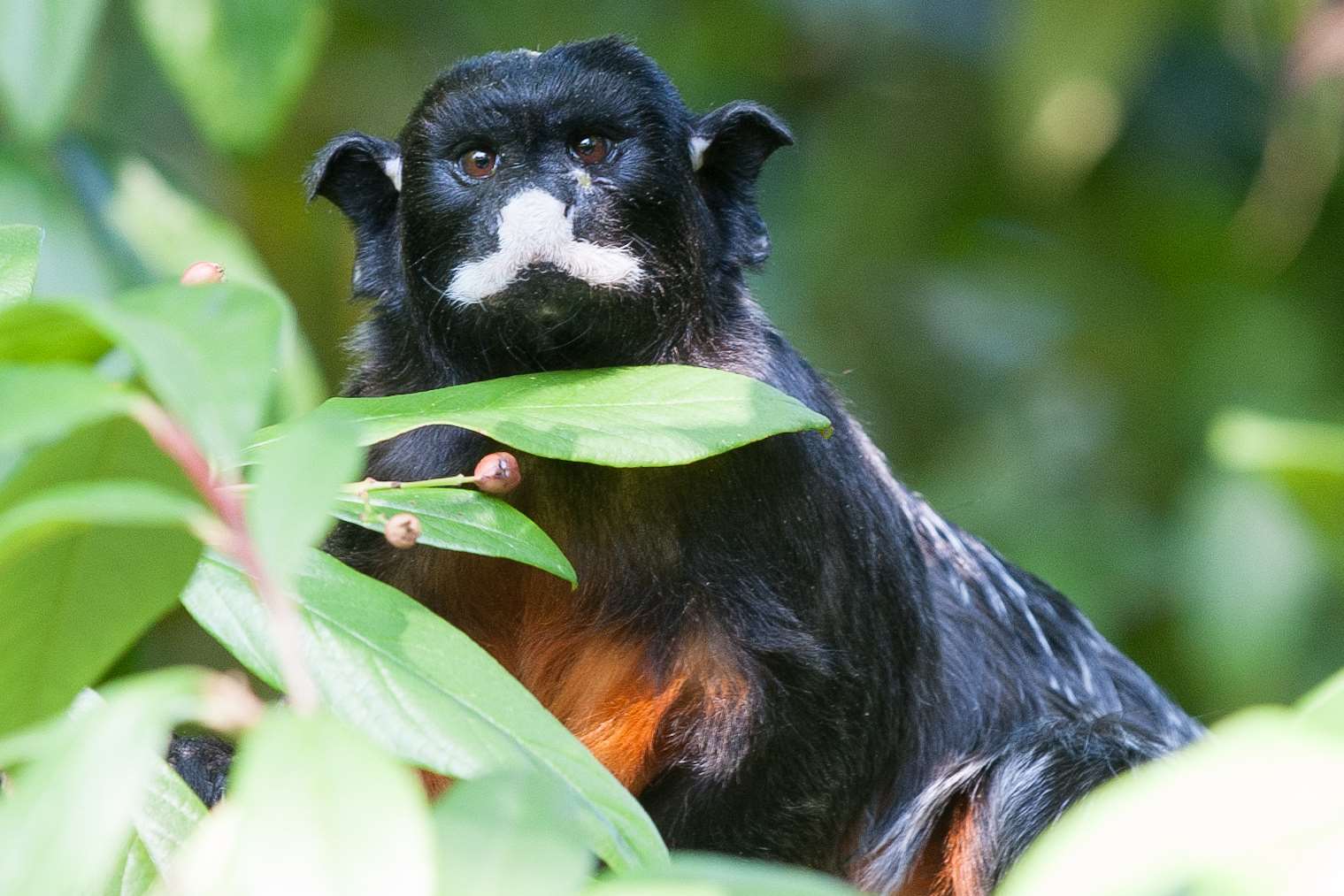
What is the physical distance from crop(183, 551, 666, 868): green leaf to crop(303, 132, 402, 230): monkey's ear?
5.32ft

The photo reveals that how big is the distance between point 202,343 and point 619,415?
800mm

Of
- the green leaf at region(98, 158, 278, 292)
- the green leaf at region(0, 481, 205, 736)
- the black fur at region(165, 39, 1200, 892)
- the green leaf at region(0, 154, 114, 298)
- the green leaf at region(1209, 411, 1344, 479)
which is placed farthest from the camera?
the green leaf at region(98, 158, 278, 292)

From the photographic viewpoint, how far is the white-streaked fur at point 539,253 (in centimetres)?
252

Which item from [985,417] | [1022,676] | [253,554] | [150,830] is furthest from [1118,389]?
[253,554]

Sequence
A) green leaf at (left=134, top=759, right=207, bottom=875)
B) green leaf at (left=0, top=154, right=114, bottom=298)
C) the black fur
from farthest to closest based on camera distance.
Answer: green leaf at (left=0, top=154, right=114, bottom=298), the black fur, green leaf at (left=134, top=759, right=207, bottom=875)

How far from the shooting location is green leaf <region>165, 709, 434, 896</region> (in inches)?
33.2

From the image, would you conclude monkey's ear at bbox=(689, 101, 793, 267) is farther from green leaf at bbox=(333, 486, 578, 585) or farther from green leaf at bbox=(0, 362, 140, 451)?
green leaf at bbox=(0, 362, 140, 451)

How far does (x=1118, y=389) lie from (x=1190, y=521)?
101 cm

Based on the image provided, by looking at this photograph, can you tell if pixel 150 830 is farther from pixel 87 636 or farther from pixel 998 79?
pixel 998 79

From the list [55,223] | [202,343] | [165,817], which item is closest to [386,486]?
[165,817]

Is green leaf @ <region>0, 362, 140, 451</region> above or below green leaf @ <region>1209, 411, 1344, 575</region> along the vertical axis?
below

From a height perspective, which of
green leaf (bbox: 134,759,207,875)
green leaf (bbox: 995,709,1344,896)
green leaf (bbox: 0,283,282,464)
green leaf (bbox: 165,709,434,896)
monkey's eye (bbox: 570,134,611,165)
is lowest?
green leaf (bbox: 134,759,207,875)

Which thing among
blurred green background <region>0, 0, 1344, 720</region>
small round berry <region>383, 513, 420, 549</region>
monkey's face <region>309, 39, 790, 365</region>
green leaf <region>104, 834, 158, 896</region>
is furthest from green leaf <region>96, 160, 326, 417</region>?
small round berry <region>383, 513, 420, 549</region>

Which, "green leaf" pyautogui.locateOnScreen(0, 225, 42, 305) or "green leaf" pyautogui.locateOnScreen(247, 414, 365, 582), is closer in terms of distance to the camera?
"green leaf" pyautogui.locateOnScreen(247, 414, 365, 582)
